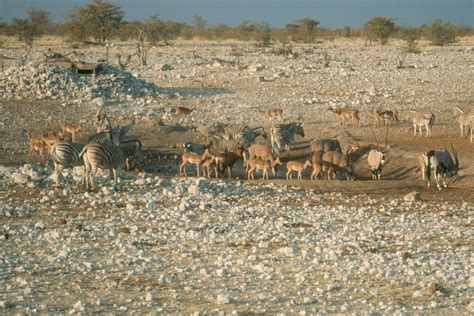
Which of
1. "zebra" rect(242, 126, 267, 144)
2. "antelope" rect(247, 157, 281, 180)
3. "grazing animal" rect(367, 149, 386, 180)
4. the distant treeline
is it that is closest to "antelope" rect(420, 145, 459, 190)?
"grazing animal" rect(367, 149, 386, 180)

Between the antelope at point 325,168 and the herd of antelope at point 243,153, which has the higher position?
the herd of antelope at point 243,153

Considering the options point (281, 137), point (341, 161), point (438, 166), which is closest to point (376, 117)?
point (281, 137)

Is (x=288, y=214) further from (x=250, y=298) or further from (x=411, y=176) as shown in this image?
(x=411, y=176)

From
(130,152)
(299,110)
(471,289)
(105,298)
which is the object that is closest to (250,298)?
(105,298)

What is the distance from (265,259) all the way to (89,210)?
4.14m

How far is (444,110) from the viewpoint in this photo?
1072 inches

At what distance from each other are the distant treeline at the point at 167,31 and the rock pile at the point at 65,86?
18.7 metres

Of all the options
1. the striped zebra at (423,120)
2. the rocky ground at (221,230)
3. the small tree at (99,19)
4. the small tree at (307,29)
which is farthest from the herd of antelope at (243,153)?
the small tree at (307,29)

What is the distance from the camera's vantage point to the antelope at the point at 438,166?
17578 mm

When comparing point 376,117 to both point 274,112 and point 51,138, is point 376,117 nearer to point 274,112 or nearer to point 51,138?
point 274,112

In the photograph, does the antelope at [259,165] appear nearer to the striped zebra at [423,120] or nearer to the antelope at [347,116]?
the antelope at [347,116]

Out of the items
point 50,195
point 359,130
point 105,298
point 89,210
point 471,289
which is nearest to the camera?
point 105,298

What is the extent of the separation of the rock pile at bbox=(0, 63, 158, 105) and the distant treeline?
61.4ft

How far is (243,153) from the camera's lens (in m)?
19.9
